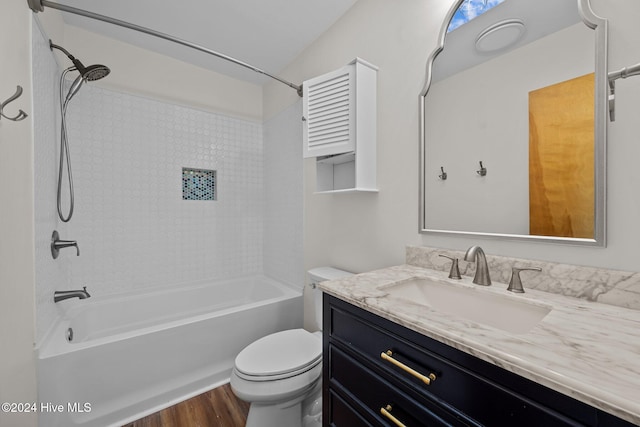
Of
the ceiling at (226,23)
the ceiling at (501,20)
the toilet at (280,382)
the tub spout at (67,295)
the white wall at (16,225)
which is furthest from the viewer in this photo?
the ceiling at (226,23)

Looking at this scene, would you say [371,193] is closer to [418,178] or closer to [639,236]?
[418,178]

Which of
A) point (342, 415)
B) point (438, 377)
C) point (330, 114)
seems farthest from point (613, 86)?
point (342, 415)

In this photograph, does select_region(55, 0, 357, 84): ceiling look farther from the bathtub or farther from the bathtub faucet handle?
the bathtub

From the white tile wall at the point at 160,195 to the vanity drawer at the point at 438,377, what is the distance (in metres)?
1.46

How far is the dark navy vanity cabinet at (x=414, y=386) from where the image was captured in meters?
0.52

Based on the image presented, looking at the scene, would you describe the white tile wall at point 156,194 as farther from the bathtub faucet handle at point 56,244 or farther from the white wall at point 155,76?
the bathtub faucet handle at point 56,244

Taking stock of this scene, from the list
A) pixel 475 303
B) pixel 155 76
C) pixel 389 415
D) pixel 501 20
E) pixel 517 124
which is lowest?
pixel 389 415

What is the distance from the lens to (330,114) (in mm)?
1570

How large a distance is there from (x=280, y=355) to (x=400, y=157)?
4.13 feet

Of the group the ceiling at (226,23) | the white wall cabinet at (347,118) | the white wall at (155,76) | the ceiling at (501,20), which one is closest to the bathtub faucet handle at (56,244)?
the white wall at (155,76)

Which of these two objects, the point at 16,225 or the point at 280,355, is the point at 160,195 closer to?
the point at 16,225

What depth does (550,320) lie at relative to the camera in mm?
708

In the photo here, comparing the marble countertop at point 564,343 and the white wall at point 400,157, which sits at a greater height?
the white wall at point 400,157

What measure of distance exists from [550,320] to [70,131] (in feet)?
9.79
